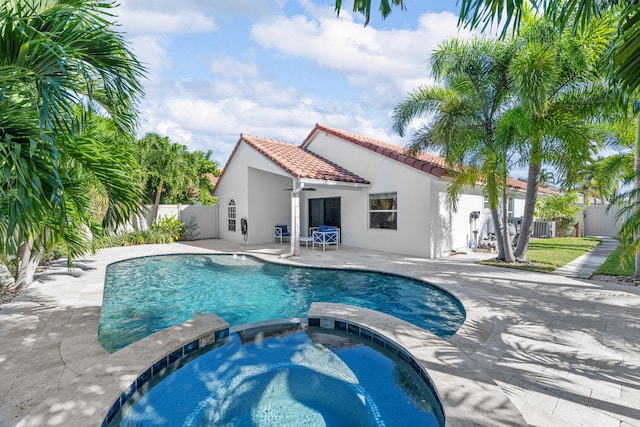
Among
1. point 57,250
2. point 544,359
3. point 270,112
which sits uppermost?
point 270,112

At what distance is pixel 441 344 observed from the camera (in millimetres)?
5000

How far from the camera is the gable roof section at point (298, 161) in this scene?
571 inches

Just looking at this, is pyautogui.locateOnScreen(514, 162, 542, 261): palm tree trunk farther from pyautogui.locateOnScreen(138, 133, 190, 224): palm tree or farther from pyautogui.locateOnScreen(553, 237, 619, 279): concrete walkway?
pyautogui.locateOnScreen(138, 133, 190, 224): palm tree

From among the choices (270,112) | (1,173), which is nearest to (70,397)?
(1,173)

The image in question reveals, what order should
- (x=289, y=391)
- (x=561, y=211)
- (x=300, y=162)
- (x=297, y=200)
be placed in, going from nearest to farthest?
(x=289, y=391) < (x=297, y=200) < (x=300, y=162) < (x=561, y=211)

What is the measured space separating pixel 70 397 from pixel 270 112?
136 ft

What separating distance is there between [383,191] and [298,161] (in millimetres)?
4641

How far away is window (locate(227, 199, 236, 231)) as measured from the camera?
19922 mm

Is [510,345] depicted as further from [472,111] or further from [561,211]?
[561,211]

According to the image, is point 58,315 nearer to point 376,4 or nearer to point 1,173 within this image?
point 1,173

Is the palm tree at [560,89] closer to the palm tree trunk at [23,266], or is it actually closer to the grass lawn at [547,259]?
the grass lawn at [547,259]

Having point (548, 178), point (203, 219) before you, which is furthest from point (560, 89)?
point (203, 219)

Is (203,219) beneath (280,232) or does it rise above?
above

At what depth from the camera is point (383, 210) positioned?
50.8ft
